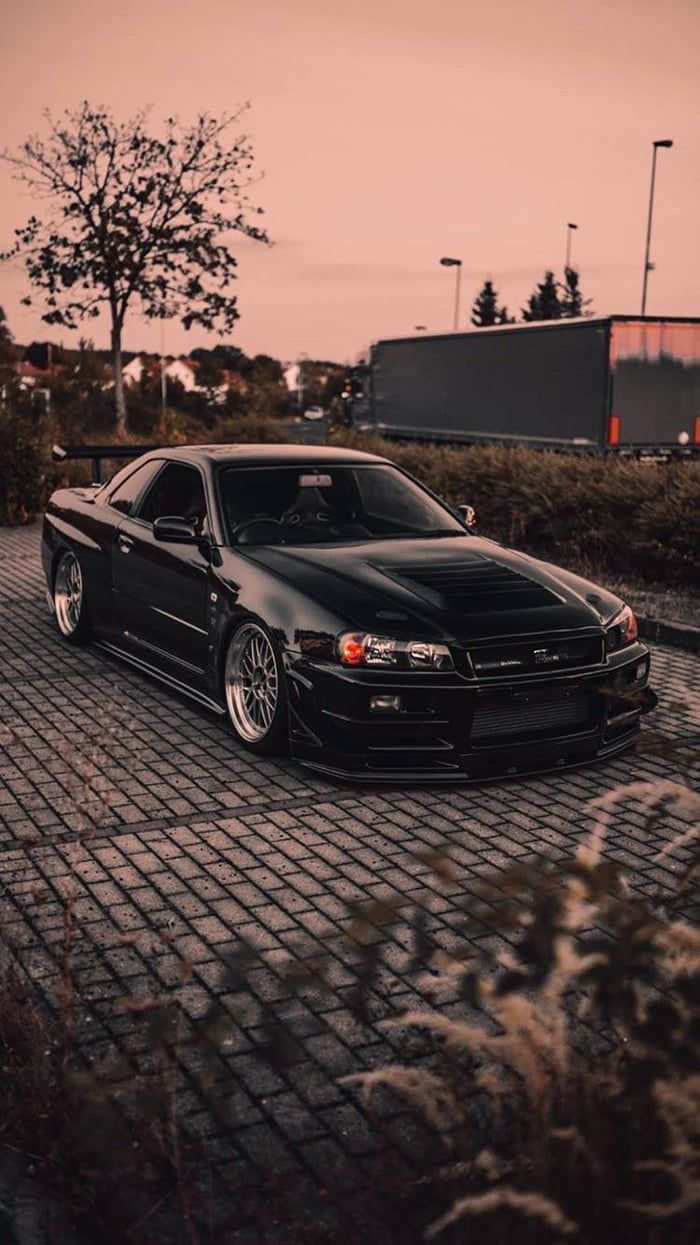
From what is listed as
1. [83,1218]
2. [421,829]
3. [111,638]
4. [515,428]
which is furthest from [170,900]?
[515,428]

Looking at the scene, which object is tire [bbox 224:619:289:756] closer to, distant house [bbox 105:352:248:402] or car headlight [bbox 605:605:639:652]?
car headlight [bbox 605:605:639:652]

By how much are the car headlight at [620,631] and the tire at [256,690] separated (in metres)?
1.68

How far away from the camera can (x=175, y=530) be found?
23.7ft

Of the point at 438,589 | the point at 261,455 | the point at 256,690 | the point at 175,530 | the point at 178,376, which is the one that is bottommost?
the point at 256,690

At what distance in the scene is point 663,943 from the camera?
2471mm

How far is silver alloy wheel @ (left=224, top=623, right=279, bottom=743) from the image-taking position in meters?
6.48

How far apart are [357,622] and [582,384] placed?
18.1 metres

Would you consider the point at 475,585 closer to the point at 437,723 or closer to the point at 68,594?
the point at 437,723

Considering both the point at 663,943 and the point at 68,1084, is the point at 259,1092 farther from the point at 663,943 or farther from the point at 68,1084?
the point at 663,943

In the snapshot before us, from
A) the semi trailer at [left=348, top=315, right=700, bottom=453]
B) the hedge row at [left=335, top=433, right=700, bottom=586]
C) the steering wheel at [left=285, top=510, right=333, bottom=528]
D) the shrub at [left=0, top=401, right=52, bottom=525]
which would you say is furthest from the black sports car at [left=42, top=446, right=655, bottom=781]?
the semi trailer at [left=348, top=315, right=700, bottom=453]

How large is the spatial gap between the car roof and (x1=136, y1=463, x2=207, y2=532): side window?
0.32 ft

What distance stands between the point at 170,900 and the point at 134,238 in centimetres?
2477

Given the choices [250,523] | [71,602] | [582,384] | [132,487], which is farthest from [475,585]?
[582,384]

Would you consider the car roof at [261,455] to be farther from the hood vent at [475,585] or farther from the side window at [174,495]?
the hood vent at [475,585]
